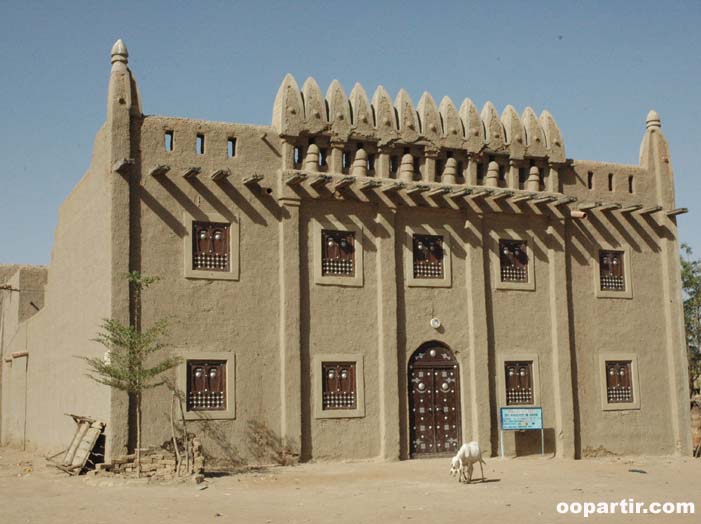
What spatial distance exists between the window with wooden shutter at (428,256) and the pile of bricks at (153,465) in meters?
6.42

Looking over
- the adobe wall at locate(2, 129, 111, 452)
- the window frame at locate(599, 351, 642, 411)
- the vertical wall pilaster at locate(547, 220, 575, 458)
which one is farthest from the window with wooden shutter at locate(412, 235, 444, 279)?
the adobe wall at locate(2, 129, 111, 452)

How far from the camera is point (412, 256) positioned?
1989 cm

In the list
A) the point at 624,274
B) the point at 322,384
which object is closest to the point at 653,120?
the point at 624,274

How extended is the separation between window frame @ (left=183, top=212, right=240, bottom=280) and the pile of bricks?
3340 mm

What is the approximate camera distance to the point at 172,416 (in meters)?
17.0

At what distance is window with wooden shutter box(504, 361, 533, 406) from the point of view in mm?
20328

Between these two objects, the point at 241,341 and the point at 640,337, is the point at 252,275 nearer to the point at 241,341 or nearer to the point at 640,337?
the point at 241,341

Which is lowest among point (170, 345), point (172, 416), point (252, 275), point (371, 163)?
point (172, 416)

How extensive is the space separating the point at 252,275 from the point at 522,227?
22.2ft

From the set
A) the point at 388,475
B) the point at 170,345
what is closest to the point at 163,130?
the point at 170,345

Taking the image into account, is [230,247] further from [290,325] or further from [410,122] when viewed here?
[410,122]

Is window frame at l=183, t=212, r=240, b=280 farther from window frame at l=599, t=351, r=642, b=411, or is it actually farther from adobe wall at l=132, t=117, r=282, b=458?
window frame at l=599, t=351, r=642, b=411

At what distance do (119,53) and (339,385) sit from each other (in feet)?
26.7

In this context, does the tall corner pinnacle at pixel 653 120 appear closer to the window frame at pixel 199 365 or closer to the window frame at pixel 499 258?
the window frame at pixel 499 258
